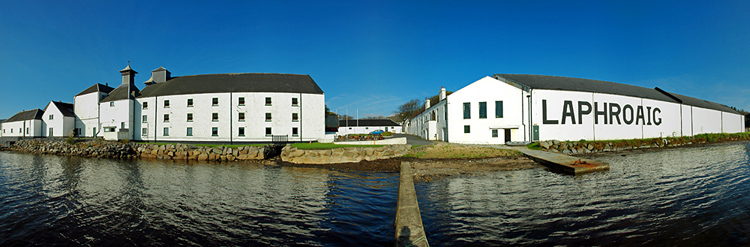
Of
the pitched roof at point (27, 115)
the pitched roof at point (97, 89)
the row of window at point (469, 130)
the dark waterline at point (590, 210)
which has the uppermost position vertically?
the pitched roof at point (97, 89)

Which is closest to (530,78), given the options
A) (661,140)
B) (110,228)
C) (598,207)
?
(661,140)

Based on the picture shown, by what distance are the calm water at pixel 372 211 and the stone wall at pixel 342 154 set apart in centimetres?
717

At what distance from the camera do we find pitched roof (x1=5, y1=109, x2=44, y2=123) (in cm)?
4991

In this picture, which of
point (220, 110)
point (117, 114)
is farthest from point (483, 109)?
point (117, 114)

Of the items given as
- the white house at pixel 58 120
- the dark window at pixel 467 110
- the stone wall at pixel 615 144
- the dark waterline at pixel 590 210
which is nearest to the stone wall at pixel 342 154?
the dark waterline at pixel 590 210

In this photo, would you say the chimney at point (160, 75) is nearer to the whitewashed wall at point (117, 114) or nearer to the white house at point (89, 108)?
the whitewashed wall at point (117, 114)

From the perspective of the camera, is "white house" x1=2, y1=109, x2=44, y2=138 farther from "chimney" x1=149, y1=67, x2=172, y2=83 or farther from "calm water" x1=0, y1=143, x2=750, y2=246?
"calm water" x1=0, y1=143, x2=750, y2=246

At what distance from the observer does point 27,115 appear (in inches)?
2052

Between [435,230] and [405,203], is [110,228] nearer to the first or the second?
[405,203]

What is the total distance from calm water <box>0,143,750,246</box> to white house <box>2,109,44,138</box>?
51690mm

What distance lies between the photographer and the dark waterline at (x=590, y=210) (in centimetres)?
626

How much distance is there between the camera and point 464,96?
32281mm

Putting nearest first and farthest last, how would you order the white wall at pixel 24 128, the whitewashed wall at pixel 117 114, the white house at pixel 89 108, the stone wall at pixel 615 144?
the stone wall at pixel 615 144 → the whitewashed wall at pixel 117 114 → the white house at pixel 89 108 → the white wall at pixel 24 128

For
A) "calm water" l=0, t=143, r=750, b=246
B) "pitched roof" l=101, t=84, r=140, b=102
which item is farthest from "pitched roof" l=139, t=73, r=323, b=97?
"calm water" l=0, t=143, r=750, b=246
